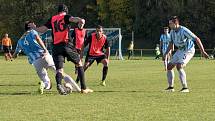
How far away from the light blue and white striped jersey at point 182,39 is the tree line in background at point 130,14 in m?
46.2

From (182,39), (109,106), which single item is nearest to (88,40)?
(182,39)

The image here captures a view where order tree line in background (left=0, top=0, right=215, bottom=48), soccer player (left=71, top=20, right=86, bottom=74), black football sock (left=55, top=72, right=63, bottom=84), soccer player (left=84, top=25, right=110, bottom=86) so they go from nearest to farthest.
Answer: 1. black football sock (left=55, top=72, right=63, bottom=84)
2. soccer player (left=84, top=25, right=110, bottom=86)
3. soccer player (left=71, top=20, right=86, bottom=74)
4. tree line in background (left=0, top=0, right=215, bottom=48)

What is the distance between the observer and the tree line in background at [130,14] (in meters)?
60.8

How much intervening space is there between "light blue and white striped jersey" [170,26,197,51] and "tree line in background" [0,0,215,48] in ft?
151

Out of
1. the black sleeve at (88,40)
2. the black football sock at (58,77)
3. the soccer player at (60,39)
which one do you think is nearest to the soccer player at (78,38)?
the black sleeve at (88,40)

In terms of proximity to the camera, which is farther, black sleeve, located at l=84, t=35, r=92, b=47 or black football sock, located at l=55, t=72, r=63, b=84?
black sleeve, located at l=84, t=35, r=92, b=47

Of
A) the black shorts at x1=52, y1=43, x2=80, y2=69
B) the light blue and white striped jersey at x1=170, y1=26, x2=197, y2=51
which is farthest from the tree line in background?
the black shorts at x1=52, y1=43, x2=80, y2=69

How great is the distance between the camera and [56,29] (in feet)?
44.7

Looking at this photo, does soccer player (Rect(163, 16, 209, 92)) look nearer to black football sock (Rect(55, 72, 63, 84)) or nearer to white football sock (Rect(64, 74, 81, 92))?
white football sock (Rect(64, 74, 81, 92))

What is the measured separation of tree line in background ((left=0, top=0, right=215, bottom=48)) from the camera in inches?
2394

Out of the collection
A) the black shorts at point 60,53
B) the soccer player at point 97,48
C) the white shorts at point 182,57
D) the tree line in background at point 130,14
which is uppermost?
the black shorts at point 60,53

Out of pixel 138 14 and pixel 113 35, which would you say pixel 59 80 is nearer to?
pixel 113 35

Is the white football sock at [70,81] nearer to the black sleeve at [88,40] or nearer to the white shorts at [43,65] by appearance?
the white shorts at [43,65]

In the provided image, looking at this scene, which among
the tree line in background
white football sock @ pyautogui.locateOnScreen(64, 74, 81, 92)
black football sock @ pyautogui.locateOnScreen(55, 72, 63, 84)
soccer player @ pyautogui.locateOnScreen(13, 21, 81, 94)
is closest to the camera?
black football sock @ pyautogui.locateOnScreen(55, 72, 63, 84)
